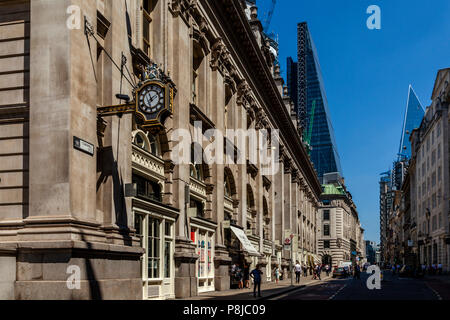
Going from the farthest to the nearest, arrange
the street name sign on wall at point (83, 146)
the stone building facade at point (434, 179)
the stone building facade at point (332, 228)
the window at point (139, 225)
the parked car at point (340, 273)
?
the stone building facade at point (332, 228), the stone building facade at point (434, 179), the parked car at point (340, 273), the window at point (139, 225), the street name sign on wall at point (83, 146)

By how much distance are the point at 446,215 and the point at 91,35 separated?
6588 centimetres

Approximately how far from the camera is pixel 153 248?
22953 millimetres

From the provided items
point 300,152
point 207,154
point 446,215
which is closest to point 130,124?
point 207,154

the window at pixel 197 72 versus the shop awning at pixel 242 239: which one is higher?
the window at pixel 197 72

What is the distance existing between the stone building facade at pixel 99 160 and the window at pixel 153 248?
46 mm

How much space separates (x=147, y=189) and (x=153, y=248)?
2538mm

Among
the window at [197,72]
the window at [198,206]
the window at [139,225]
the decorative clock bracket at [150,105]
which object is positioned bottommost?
the window at [139,225]

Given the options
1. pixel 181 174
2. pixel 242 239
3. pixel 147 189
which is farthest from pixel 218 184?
pixel 147 189

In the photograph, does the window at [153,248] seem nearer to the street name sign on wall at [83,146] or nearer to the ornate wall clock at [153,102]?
the ornate wall clock at [153,102]

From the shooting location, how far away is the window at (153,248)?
73.9 feet

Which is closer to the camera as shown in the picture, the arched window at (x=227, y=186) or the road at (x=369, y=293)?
the road at (x=369, y=293)

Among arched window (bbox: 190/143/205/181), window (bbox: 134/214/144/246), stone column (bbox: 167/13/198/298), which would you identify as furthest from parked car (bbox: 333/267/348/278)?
window (bbox: 134/214/144/246)

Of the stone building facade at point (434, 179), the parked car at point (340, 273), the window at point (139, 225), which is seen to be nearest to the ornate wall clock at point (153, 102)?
the window at point (139, 225)

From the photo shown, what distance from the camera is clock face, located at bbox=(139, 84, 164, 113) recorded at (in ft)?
60.4
